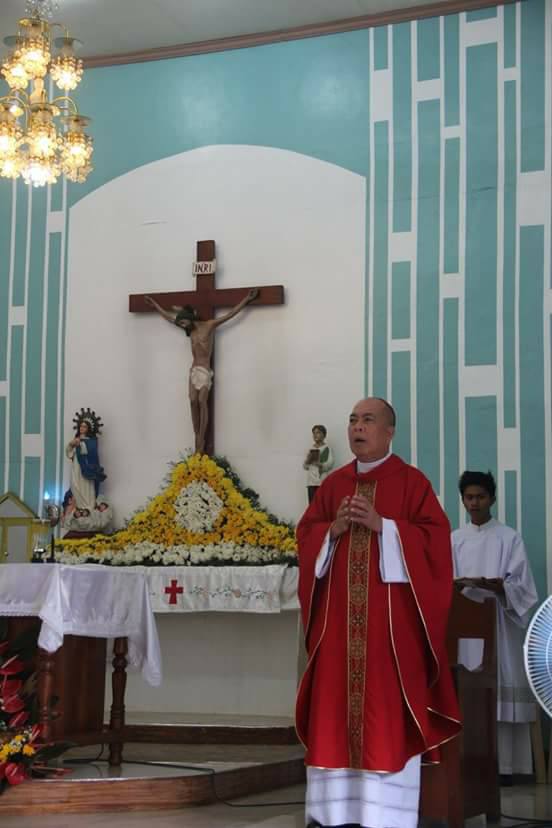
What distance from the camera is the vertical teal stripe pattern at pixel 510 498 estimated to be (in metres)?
8.81

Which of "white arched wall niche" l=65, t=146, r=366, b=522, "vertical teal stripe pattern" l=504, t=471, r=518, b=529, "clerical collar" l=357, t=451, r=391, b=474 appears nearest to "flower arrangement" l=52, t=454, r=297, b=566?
"white arched wall niche" l=65, t=146, r=366, b=522

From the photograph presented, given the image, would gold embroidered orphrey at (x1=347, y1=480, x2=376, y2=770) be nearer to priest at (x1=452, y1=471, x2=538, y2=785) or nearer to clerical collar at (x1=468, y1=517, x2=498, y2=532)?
priest at (x1=452, y1=471, x2=538, y2=785)

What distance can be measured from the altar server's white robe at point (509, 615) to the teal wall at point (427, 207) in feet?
2.72

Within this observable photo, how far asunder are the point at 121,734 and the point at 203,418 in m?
3.41

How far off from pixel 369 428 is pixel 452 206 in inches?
176

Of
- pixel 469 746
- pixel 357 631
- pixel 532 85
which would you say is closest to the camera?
pixel 357 631

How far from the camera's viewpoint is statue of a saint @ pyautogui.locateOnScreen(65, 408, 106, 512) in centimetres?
980

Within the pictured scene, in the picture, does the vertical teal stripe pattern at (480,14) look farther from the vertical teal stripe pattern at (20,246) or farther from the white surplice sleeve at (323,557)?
the white surplice sleeve at (323,557)

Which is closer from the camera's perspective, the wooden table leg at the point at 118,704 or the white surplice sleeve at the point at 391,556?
the white surplice sleeve at the point at 391,556

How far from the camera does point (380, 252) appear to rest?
9.49 metres

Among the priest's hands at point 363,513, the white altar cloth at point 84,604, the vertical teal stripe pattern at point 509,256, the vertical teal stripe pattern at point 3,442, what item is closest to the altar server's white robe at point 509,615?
the vertical teal stripe pattern at point 509,256

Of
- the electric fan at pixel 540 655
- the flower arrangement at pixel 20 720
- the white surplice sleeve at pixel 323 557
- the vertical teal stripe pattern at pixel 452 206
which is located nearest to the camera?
the electric fan at pixel 540 655

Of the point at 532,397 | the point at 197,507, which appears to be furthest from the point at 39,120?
the point at 532,397

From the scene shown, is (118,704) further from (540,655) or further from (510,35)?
(510,35)
